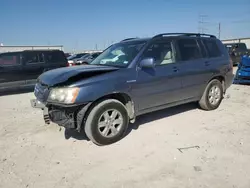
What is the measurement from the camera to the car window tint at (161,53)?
4848 mm

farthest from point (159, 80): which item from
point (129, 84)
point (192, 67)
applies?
point (192, 67)

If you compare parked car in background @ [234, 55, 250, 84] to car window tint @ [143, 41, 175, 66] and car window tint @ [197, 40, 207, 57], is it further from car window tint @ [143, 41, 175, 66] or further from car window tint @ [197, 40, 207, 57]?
car window tint @ [143, 41, 175, 66]

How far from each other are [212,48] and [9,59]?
7750 mm

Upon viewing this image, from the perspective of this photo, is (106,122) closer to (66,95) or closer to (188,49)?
(66,95)

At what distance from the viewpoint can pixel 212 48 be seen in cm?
623

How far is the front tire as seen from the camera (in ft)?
13.2

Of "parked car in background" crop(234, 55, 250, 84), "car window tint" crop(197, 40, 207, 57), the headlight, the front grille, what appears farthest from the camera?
"parked car in background" crop(234, 55, 250, 84)

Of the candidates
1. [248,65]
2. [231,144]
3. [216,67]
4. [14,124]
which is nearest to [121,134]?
[231,144]

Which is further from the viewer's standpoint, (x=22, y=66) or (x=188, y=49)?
(x=22, y=66)

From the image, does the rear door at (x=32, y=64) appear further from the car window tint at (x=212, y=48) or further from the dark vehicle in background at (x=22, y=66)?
the car window tint at (x=212, y=48)

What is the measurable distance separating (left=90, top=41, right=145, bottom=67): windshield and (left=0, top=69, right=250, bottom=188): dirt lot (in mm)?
1422

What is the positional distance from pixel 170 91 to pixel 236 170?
2193 mm

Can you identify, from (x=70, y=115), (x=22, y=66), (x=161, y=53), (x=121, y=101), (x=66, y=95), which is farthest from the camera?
(x=22, y=66)

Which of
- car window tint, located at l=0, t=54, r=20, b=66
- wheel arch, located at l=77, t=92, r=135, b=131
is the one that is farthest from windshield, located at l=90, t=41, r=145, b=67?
car window tint, located at l=0, t=54, r=20, b=66
